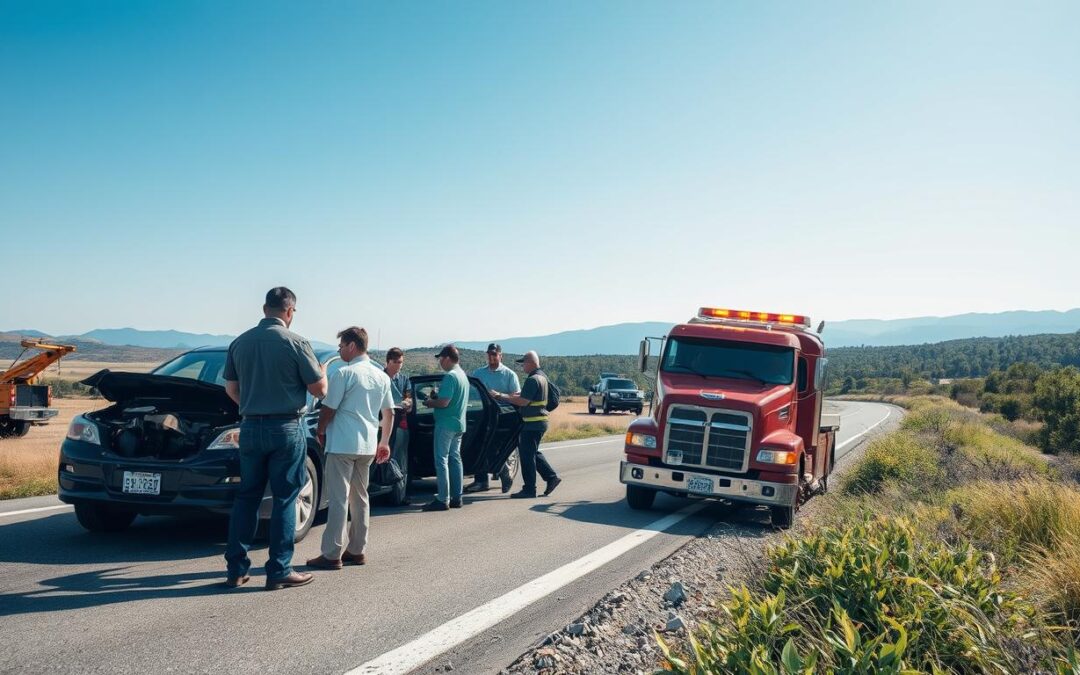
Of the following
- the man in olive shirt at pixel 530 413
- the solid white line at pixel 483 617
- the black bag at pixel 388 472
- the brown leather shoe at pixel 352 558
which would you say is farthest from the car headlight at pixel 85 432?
the man in olive shirt at pixel 530 413

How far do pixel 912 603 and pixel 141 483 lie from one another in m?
5.87

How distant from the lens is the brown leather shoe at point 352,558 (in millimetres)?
6570

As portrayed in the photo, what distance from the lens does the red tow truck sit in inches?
360

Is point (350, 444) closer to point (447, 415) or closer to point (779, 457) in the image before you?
point (447, 415)

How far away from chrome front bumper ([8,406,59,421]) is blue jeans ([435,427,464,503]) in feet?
56.4

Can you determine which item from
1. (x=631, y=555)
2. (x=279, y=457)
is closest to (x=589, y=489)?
(x=631, y=555)

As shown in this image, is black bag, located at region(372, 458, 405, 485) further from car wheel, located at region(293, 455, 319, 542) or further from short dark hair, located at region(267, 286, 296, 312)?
short dark hair, located at region(267, 286, 296, 312)

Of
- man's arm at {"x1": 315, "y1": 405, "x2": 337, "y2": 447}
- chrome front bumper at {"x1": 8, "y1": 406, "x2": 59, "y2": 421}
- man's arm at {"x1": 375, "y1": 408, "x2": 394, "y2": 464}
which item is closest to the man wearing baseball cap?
man's arm at {"x1": 375, "y1": 408, "x2": 394, "y2": 464}

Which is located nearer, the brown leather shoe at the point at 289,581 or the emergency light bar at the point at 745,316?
the brown leather shoe at the point at 289,581

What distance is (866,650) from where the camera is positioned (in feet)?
10.7

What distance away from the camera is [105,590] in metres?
5.57

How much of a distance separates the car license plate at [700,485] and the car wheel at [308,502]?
4.33 m

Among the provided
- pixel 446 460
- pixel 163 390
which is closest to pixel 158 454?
pixel 163 390

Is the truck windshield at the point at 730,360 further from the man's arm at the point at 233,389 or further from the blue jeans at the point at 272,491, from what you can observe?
the man's arm at the point at 233,389
